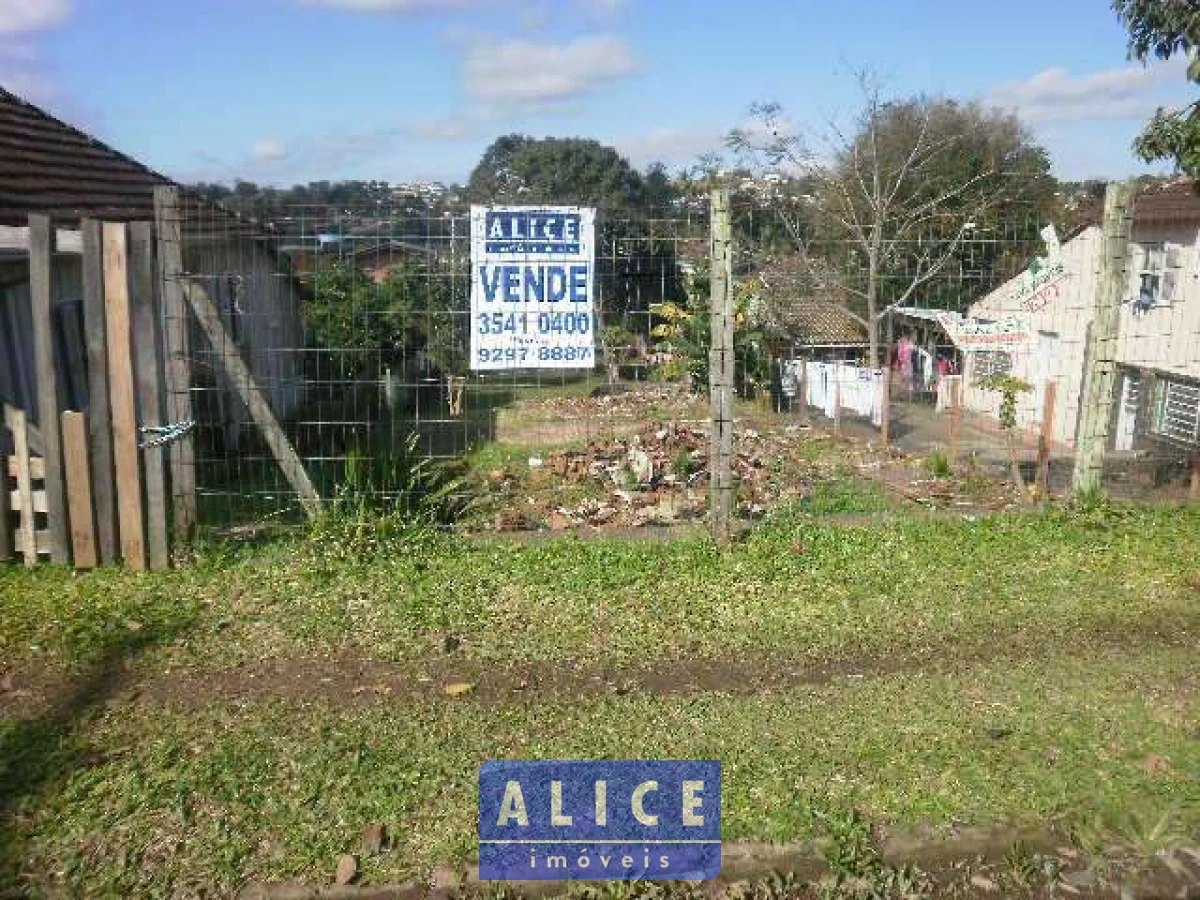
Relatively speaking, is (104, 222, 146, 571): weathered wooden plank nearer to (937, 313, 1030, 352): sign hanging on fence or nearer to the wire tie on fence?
the wire tie on fence

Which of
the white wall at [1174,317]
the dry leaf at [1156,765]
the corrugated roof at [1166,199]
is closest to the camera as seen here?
the dry leaf at [1156,765]

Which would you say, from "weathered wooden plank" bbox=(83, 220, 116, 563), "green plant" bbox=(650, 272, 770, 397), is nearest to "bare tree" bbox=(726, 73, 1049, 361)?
"green plant" bbox=(650, 272, 770, 397)

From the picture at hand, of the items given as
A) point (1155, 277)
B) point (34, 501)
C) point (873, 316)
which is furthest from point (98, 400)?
point (1155, 277)

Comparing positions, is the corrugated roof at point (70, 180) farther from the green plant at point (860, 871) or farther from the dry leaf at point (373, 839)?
the green plant at point (860, 871)

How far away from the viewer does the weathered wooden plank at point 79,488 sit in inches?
234

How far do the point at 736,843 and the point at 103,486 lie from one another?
14.8 ft

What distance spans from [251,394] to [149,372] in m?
0.62

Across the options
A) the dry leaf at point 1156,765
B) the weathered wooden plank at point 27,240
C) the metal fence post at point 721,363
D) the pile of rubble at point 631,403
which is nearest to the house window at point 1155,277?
the pile of rubble at point 631,403

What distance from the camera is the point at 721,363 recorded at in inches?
255

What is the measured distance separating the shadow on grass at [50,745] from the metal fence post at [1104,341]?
248 inches

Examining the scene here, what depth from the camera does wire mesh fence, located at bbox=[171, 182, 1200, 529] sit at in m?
6.75

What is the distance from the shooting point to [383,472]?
697 cm

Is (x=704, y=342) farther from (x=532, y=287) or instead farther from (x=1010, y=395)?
(x=532, y=287)

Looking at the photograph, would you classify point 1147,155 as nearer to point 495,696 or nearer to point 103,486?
point 495,696
